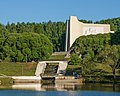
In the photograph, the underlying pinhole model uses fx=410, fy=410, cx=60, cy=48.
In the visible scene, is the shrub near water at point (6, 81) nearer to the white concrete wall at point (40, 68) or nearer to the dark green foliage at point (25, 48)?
the white concrete wall at point (40, 68)

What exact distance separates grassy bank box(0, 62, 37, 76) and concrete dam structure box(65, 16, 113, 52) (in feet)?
79.1

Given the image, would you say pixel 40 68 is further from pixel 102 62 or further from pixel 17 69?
A: pixel 102 62

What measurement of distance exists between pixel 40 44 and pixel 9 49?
681cm

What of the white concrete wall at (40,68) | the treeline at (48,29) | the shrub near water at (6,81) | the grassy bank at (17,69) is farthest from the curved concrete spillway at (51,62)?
the treeline at (48,29)

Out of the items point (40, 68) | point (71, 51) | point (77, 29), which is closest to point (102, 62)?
point (40, 68)

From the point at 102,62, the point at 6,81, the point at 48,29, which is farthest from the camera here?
the point at 48,29

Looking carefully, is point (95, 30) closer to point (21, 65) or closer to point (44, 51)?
point (44, 51)

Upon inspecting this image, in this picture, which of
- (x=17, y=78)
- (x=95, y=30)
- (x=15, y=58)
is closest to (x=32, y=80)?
(x=17, y=78)

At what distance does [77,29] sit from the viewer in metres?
103

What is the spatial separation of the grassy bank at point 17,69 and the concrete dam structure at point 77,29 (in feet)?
79.1

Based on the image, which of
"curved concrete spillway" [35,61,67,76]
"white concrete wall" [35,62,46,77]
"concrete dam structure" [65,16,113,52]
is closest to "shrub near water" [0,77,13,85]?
"white concrete wall" [35,62,46,77]

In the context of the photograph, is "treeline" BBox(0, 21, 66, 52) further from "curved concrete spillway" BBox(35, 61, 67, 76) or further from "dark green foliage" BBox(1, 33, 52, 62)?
"curved concrete spillway" BBox(35, 61, 67, 76)

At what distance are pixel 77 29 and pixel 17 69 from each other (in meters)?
31.6

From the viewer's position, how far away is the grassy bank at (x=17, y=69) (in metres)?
71.7
